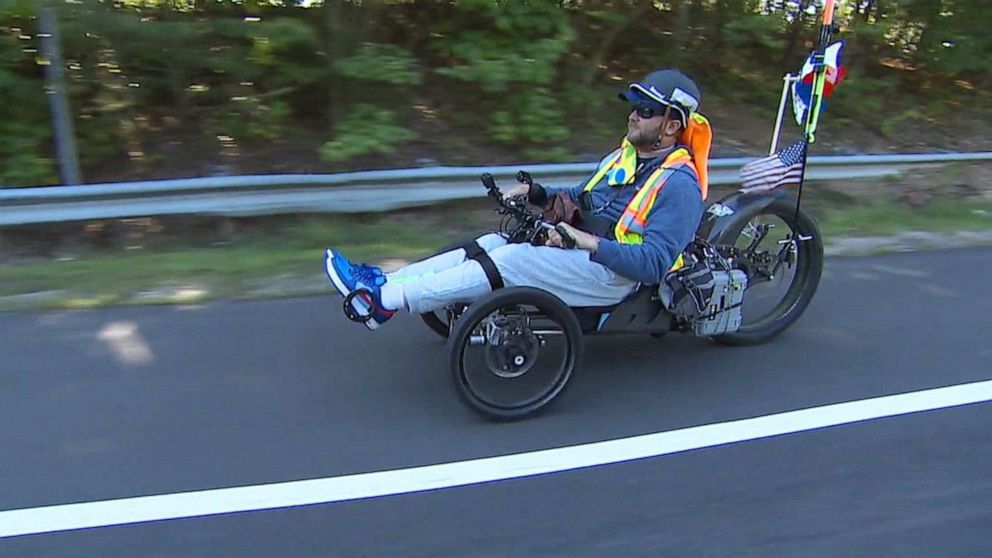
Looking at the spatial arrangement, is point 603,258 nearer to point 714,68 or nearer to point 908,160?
point 908,160

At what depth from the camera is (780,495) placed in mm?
3295

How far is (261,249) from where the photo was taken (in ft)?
20.8

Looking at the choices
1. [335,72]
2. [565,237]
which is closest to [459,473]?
[565,237]

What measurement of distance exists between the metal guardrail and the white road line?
11.3 ft

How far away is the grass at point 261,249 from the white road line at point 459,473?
6.98 ft

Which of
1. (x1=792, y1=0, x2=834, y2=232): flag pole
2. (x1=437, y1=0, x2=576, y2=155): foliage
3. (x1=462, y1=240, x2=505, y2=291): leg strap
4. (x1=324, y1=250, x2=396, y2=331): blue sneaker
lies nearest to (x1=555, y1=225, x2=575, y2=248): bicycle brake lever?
(x1=462, y1=240, x2=505, y2=291): leg strap

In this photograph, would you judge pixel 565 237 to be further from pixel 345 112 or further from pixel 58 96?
pixel 58 96

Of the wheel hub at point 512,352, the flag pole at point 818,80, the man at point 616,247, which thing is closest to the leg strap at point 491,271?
the man at point 616,247

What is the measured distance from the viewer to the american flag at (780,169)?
458cm

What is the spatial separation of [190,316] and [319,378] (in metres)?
1.13

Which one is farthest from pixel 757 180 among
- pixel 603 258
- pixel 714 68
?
pixel 714 68

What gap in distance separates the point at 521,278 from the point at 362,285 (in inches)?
26.4

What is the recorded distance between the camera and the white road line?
120 inches

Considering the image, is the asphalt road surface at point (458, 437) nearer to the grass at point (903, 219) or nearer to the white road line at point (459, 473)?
the white road line at point (459, 473)
